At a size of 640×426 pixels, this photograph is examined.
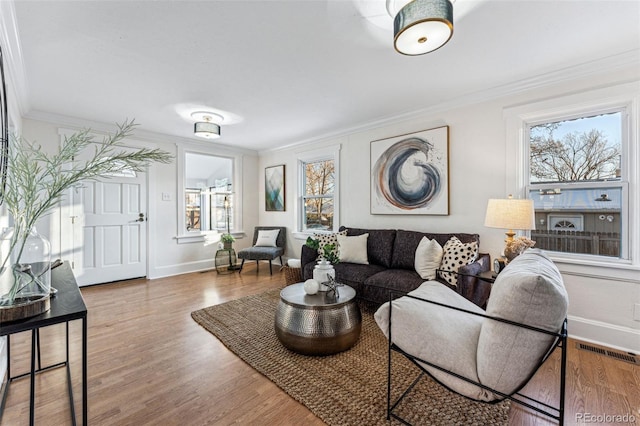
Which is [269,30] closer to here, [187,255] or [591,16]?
[591,16]

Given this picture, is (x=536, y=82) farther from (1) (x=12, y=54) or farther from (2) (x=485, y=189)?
(1) (x=12, y=54)

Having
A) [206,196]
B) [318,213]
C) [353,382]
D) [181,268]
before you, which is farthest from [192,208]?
[353,382]

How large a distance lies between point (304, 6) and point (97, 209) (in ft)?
13.3

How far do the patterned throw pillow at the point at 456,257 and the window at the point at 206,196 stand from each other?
3.99 meters

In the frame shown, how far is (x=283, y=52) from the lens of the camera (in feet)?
7.13

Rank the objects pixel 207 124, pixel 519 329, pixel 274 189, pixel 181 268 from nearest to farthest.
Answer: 1. pixel 519 329
2. pixel 207 124
3. pixel 181 268
4. pixel 274 189

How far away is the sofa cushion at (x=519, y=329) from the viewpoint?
3.38ft

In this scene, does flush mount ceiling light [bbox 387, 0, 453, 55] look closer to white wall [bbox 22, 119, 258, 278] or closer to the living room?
the living room

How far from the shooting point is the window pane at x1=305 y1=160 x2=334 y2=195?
4602mm

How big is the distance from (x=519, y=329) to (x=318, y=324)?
1256mm

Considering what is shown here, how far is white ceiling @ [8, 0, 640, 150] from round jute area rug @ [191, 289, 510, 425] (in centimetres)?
232

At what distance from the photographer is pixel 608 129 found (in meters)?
2.37

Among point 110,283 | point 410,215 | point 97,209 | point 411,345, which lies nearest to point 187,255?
point 110,283

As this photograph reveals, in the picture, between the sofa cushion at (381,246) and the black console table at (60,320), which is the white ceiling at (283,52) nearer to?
the sofa cushion at (381,246)
